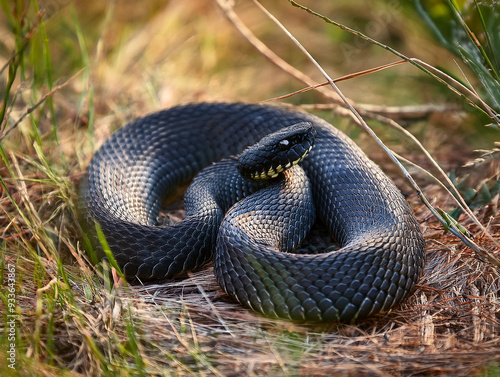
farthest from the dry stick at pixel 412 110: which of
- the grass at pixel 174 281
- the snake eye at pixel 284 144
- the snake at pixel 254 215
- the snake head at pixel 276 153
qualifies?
the snake eye at pixel 284 144

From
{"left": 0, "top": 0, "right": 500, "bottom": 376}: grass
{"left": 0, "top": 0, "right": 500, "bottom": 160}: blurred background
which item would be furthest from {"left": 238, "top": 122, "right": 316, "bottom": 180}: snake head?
{"left": 0, "top": 0, "right": 500, "bottom": 160}: blurred background

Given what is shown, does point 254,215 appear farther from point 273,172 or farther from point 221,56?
point 221,56

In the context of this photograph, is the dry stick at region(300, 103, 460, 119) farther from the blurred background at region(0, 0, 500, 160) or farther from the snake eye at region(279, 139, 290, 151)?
the snake eye at region(279, 139, 290, 151)

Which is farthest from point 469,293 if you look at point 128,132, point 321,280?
point 128,132

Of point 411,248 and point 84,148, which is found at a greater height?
point 84,148

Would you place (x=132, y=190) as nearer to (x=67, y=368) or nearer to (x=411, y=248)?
(x=67, y=368)

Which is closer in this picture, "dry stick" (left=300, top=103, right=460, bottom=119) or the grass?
the grass
